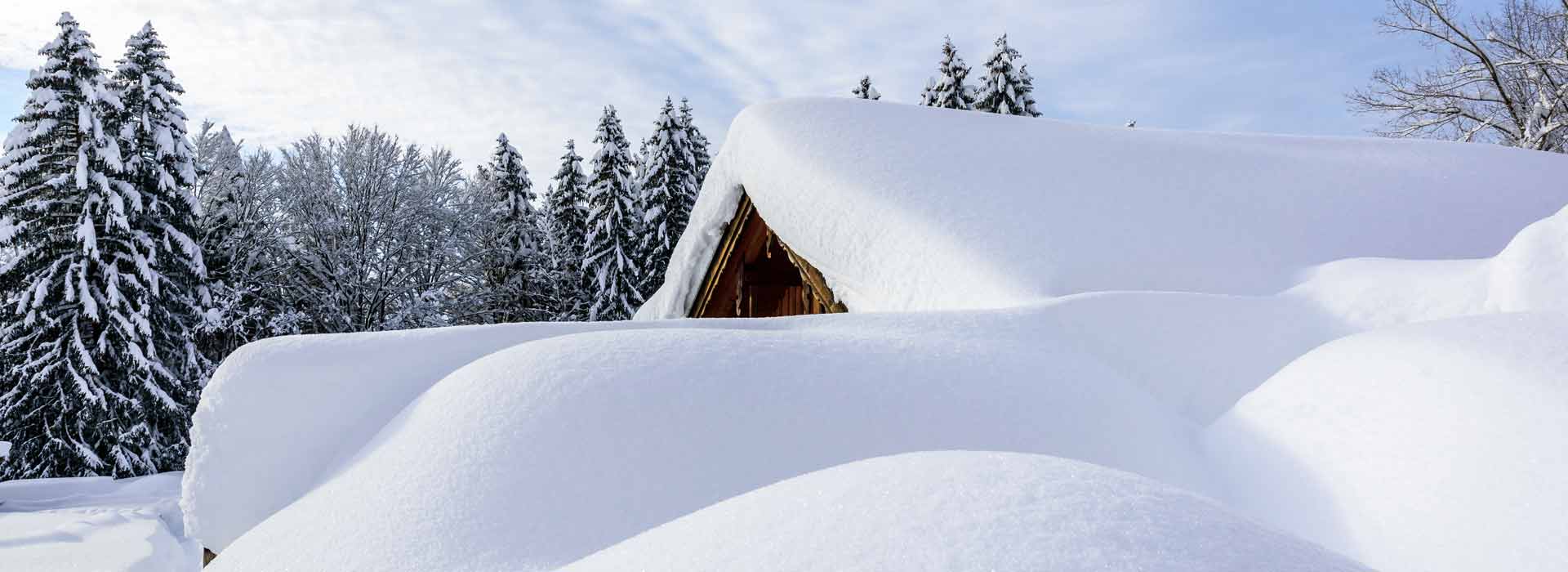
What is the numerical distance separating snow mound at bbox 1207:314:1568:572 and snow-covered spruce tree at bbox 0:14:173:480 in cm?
1947

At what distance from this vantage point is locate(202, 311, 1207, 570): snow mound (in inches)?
68.5

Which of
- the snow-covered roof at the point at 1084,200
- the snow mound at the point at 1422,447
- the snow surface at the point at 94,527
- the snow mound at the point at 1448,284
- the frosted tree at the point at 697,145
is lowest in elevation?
the snow surface at the point at 94,527

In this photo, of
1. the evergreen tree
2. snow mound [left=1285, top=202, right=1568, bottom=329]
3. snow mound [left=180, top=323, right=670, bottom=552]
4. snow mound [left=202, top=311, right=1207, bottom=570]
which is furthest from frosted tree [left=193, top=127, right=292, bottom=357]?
snow mound [left=1285, top=202, right=1568, bottom=329]

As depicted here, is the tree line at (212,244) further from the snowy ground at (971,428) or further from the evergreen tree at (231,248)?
the snowy ground at (971,428)

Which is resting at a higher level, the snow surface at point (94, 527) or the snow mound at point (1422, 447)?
the snow mound at point (1422, 447)

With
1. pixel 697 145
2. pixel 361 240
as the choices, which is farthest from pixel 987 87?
pixel 361 240

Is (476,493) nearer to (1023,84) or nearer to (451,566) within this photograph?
(451,566)

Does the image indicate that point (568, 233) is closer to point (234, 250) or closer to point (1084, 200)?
point (234, 250)

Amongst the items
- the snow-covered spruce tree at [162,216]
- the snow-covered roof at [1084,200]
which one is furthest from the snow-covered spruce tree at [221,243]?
the snow-covered roof at [1084,200]

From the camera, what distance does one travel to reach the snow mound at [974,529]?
104 centimetres

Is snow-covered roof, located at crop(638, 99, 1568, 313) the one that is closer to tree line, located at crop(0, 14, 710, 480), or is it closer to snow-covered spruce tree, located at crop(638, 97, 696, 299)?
tree line, located at crop(0, 14, 710, 480)

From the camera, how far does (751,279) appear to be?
6.96 metres

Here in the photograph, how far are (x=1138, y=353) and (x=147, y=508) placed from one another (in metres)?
11.3

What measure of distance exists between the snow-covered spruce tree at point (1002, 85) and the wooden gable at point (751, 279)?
18651 mm
